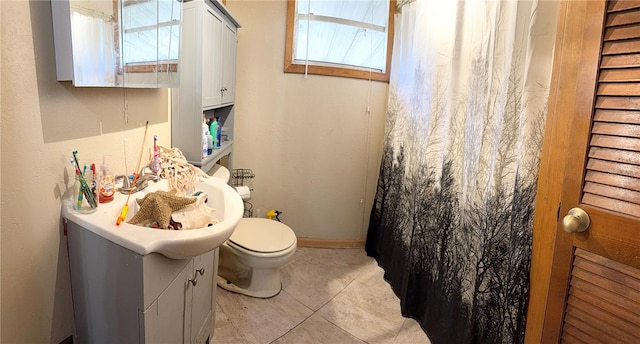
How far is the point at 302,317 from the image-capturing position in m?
2.15

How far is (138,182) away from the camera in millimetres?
1470

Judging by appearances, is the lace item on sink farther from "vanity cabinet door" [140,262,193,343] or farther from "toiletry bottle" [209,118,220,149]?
"toiletry bottle" [209,118,220,149]

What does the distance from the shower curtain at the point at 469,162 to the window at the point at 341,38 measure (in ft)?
1.22

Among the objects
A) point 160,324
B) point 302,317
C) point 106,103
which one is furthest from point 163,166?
point 302,317

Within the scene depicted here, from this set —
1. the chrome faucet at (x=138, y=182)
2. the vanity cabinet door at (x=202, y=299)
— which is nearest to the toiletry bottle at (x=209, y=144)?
the chrome faucet at (x=138, y=182)

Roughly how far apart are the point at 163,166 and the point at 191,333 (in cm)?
73

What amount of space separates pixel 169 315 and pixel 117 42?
968 mm

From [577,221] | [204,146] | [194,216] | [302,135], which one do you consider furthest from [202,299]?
[302,135]

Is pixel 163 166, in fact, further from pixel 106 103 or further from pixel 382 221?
pixel 382 221

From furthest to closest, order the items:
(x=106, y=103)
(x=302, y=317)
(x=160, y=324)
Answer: (x=302, y=317) → (x=106, y=103) → (x=160, y=324)

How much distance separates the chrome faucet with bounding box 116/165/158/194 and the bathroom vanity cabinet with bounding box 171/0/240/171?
396mm

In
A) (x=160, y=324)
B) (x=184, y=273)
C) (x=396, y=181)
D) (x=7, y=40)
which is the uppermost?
(x=7, y=40)

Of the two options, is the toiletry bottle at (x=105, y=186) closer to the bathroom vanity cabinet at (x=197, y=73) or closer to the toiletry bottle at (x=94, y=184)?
the toiletry bottle at (x=94, y=184)

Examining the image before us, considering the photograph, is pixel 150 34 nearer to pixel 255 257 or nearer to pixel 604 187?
pixel 255 257
